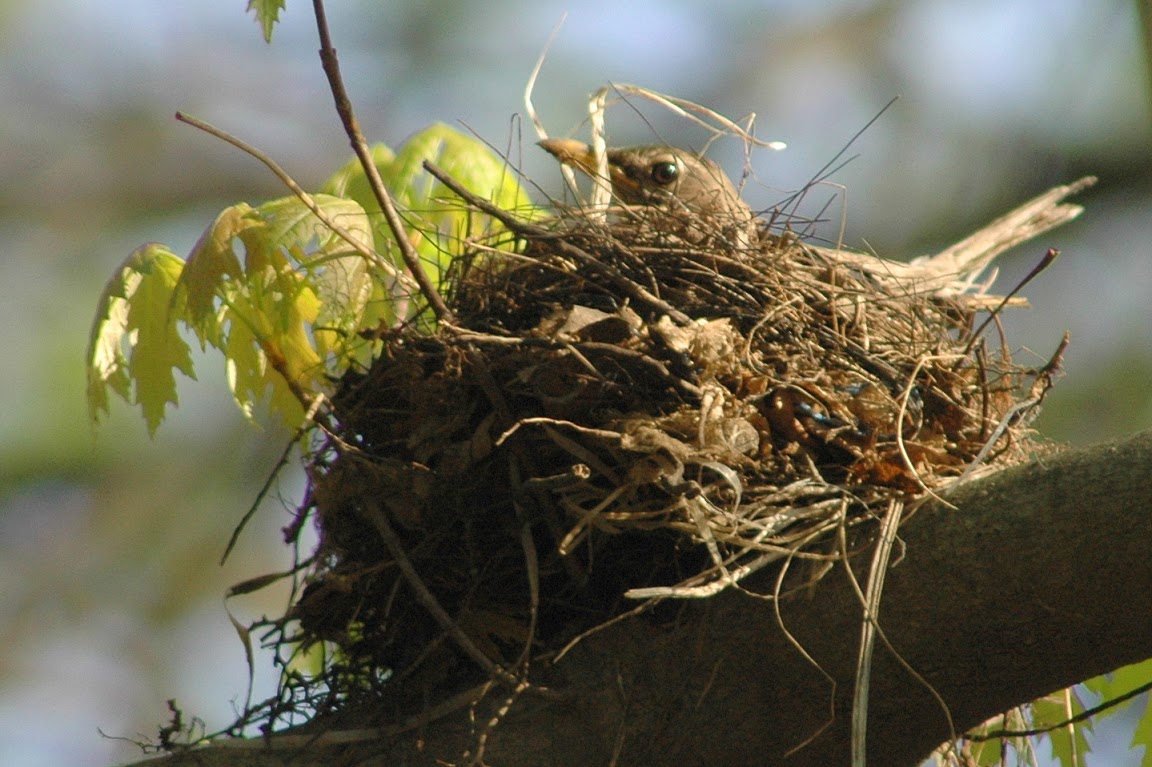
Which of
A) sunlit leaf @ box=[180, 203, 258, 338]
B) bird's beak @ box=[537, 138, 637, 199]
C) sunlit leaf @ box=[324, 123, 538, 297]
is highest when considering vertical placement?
bird's beak @ box=[537, 138, 637, 199]

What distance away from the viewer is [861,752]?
1998 mm

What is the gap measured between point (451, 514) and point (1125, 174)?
5.22 m

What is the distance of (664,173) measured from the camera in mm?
3834

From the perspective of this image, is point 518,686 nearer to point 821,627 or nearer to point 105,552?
point 821,627

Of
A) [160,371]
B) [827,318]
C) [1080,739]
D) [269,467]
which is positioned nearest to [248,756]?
[160,371]

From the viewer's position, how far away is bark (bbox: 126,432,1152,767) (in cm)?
193

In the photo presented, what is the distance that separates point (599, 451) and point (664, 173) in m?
1.77

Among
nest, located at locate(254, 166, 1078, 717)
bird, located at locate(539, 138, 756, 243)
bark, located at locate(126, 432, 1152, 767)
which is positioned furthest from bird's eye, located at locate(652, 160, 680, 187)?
bark, located at locate(126, 432, 1152, 767)

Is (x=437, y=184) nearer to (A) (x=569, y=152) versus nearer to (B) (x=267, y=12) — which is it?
(A) (x=569, y=152)

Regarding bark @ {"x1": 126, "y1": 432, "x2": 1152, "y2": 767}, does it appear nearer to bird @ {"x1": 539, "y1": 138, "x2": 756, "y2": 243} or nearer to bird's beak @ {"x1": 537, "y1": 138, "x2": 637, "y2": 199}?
bird @ {"x1": 539, "y1": 138, "x2": 756, "y2": 243}

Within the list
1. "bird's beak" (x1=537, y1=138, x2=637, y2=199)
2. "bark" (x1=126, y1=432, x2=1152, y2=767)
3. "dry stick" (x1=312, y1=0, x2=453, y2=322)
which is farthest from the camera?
"bird's beak" (x1=537, y1=138, x2=637, y2=199)

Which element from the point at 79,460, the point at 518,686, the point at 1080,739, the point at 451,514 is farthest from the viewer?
the point at 79,460

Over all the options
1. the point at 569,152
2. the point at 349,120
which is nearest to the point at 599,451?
the point at 349,120

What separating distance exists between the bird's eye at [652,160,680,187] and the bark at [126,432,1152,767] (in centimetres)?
189
